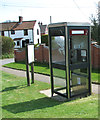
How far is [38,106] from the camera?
523cm

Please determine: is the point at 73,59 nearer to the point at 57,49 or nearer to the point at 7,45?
the point at 57,49

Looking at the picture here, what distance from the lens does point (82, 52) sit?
645 centimetres

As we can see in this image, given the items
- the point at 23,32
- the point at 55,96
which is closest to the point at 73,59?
the point at 55,96

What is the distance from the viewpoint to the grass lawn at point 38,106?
172 inches

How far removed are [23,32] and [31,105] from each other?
32.5m

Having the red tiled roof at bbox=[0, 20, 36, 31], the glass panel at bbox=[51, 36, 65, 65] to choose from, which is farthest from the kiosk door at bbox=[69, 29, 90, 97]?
the red tiled roof at bbox=[0, 20, 36, 31]

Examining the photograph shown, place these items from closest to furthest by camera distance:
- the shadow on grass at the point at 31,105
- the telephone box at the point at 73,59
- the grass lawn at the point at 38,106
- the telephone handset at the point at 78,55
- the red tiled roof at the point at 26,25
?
the grass lawn at the point at 38,106 → the shadow on grass at the point at 31,105 → the telephone box at the point at 73,59 → the telephone handset at the point at 78,55 → the red tiled roof at the point at 26,25

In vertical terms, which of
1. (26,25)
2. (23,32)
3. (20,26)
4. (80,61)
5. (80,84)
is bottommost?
(80,84)

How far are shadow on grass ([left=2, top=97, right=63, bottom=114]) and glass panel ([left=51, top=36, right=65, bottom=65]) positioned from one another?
1.55m

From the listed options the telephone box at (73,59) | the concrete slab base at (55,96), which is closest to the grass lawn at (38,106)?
the concrete slab base at (55,96)

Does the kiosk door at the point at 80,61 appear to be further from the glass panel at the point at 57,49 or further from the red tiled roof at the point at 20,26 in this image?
the red tiled roof at the point at 20,26

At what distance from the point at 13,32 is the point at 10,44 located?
15.1 m

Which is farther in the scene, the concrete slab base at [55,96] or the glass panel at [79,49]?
the glass panel at [79,49]

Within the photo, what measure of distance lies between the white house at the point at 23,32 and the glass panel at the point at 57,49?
29385 millimetres
